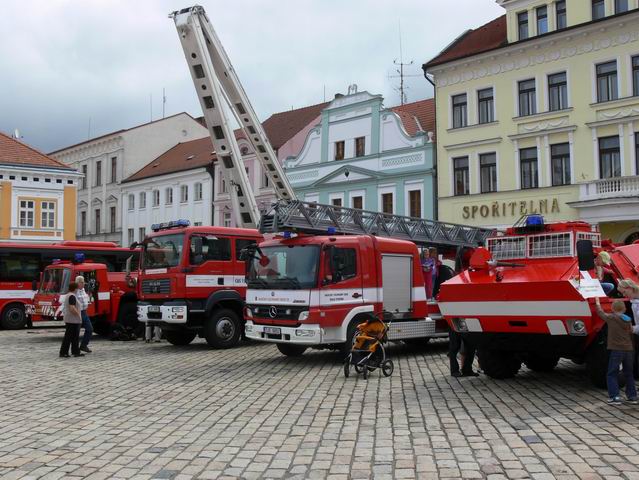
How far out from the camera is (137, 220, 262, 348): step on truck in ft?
49.8

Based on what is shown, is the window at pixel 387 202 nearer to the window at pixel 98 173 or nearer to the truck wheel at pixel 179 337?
the truck wheel at pixel 179 337

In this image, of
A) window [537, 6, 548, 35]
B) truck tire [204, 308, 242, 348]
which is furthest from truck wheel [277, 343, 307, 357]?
window [537, 6, 548, 35]

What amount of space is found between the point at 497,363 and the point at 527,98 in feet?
66.3

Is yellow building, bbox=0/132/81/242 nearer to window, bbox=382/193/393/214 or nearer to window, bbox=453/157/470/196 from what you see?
window, bbox=382/193/393/214

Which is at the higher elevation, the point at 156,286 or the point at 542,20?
the point at 542,20

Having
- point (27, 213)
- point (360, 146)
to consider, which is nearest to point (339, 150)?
point (360, 146)

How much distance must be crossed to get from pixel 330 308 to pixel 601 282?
15.5 ft

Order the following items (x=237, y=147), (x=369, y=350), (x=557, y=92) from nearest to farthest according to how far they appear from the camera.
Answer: (x=369, y=350)
(x=237, y=147)
(x=557, y=92)

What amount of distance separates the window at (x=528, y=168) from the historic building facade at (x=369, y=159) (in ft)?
14.6

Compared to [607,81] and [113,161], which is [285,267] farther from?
[113,161]

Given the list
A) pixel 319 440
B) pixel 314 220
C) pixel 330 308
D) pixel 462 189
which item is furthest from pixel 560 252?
pixel 462 189

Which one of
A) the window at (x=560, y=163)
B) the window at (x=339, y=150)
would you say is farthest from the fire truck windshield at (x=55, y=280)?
the window at (x=339, y=150)

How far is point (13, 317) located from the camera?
2311 centimetres

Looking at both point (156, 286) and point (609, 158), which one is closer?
point (156, 286)
